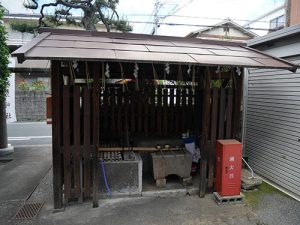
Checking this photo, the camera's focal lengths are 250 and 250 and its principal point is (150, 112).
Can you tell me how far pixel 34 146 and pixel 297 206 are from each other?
9.40 m

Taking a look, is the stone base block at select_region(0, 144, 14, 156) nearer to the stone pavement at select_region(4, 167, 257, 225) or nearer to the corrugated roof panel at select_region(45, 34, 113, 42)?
the stone pavement at select_region(4, 167, 257, 225)

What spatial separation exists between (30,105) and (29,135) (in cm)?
630

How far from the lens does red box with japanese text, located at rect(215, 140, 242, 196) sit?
203 inches

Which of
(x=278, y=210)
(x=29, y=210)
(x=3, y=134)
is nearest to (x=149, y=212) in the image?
(x=29, y=210)

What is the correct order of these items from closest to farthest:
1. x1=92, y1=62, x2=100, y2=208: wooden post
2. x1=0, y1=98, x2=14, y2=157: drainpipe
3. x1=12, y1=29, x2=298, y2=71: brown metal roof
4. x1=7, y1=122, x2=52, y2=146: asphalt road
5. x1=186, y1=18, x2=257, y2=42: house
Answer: x1=12, y1=29, x2=298, y2=71: brown metal roof < x1=92, y1=62, x2=100, y2=208: wooden post < x1=0, y1=98, x2=14, y2=157: drainpipe < x1=7, y1=122, x2=52, y2=146: asphalt road < x1=186, y1=18, x2=257, y2=42: house

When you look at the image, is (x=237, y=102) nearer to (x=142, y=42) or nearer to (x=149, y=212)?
(x=142, y=42)

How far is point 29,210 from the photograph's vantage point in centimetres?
480

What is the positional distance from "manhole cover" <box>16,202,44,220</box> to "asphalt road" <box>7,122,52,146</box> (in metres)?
6.47

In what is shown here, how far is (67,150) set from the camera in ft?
15.8

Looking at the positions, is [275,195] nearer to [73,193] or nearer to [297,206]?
[297,206]

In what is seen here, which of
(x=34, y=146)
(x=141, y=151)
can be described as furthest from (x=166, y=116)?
(x=34, y=146)

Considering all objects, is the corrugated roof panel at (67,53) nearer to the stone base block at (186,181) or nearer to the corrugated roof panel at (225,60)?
the corrugated roof panel at (225,60)

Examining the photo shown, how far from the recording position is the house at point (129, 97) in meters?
4.59

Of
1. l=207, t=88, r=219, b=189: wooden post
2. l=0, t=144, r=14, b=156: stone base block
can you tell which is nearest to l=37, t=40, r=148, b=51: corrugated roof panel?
l=207, t=88, r=219, b=189: wooden post
